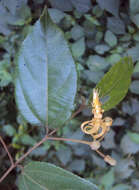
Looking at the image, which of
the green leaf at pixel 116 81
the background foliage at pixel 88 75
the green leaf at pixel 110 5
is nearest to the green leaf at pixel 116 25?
the background foliage at pixel 88 75

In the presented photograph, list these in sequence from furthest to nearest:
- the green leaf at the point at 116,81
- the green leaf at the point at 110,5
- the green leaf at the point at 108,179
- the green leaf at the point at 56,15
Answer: the green leaf at the point at 108,179 → the green leaf at the point at 56,15 → the green leaf at the point at 110,5 → the green leaf at the point at 116,81

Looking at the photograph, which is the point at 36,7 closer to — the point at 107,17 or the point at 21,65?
the point at 107,17

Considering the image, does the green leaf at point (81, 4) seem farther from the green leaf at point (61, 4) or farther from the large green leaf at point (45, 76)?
the large green leaf at point (45, 76)

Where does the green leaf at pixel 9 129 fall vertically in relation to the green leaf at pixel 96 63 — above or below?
below

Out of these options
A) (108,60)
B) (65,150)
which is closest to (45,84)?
(108,60)

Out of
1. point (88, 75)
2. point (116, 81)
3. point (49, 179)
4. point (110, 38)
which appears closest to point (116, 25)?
point (110, 38)

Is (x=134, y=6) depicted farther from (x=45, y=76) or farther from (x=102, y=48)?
(x=45, y=76)
